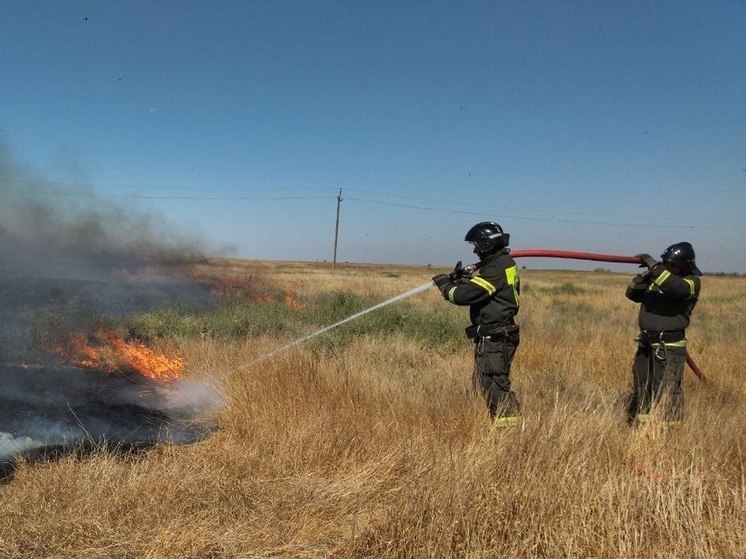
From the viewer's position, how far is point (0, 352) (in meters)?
6.08

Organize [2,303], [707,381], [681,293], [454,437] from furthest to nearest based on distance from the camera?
1. [2,303]
2. [707,381]
3. [681,293]
4. [454,437]

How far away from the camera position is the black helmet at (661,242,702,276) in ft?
15.9

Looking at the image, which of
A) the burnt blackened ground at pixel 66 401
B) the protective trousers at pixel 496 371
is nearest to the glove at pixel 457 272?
the protective trousers at pixel 496 371

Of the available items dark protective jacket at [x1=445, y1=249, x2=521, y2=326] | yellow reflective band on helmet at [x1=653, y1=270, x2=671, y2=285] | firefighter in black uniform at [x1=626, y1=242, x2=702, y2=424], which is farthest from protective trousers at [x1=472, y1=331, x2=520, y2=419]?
yellow reflective band on helmet at [x1=653, y1=270, x2=671, y2=285]

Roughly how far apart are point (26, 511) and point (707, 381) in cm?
696

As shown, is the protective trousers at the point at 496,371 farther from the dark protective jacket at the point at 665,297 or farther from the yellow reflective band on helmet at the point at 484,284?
the dark protective jacket at the point at 665,297

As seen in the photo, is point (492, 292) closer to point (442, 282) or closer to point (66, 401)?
point (442, 282)

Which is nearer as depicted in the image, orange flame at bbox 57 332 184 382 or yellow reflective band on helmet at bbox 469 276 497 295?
yellow reflective band on helmet at bbox 469 276 497 295

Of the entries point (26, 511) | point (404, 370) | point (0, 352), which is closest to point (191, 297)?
point (0, 352)

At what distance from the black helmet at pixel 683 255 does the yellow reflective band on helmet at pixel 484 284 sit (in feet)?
5.84

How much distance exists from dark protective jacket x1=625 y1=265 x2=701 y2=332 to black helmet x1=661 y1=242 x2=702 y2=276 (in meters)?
0.09

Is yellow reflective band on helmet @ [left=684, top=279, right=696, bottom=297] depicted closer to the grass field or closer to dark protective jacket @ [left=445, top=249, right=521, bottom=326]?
the grass field

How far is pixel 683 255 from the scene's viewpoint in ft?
15.9

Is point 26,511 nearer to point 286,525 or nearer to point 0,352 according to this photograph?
point 286,525
